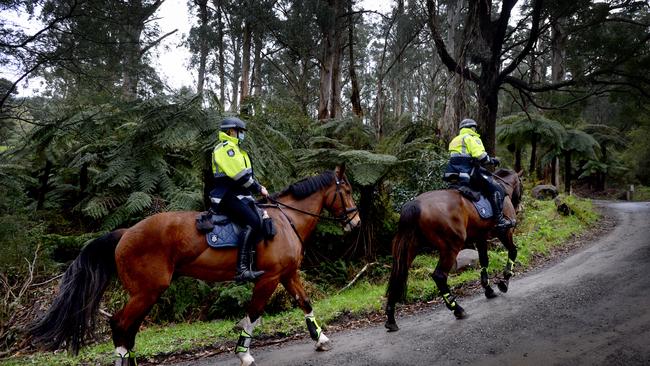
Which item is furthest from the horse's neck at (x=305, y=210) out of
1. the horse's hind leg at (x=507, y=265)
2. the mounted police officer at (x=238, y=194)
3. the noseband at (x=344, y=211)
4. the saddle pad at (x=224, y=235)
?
the horse's hind leg at (x=507, y=265)

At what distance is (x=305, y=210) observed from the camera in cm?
563

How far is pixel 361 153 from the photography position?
810cm

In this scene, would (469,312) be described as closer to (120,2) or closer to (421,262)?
(421,262)

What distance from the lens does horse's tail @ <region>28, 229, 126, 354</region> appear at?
171 inches

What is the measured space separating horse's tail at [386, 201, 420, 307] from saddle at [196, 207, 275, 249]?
80.3 inches

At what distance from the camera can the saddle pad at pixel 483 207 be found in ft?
21.6

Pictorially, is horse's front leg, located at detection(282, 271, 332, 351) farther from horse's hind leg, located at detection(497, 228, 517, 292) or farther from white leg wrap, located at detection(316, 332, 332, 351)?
horse's hind leg, located at detection(497, 228, 517, 292)

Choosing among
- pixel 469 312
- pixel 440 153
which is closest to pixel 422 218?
pixel 469 312

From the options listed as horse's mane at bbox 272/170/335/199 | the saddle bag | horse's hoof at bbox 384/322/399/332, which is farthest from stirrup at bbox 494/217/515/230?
the saddle bag

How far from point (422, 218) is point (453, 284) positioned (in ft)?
7.67

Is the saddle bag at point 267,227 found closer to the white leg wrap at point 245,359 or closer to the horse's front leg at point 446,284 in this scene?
the white leg wrap at point 245,359

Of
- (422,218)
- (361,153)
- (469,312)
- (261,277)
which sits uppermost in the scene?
(361,153)

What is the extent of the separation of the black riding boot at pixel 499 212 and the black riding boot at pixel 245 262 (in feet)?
13.6

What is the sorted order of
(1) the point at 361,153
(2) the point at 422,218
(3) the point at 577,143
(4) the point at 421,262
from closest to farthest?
1. (2) the point at 422,218
2. (1) the point at 361,153
3. (4) the point at 421,262
4. (3) the point at 577,143
